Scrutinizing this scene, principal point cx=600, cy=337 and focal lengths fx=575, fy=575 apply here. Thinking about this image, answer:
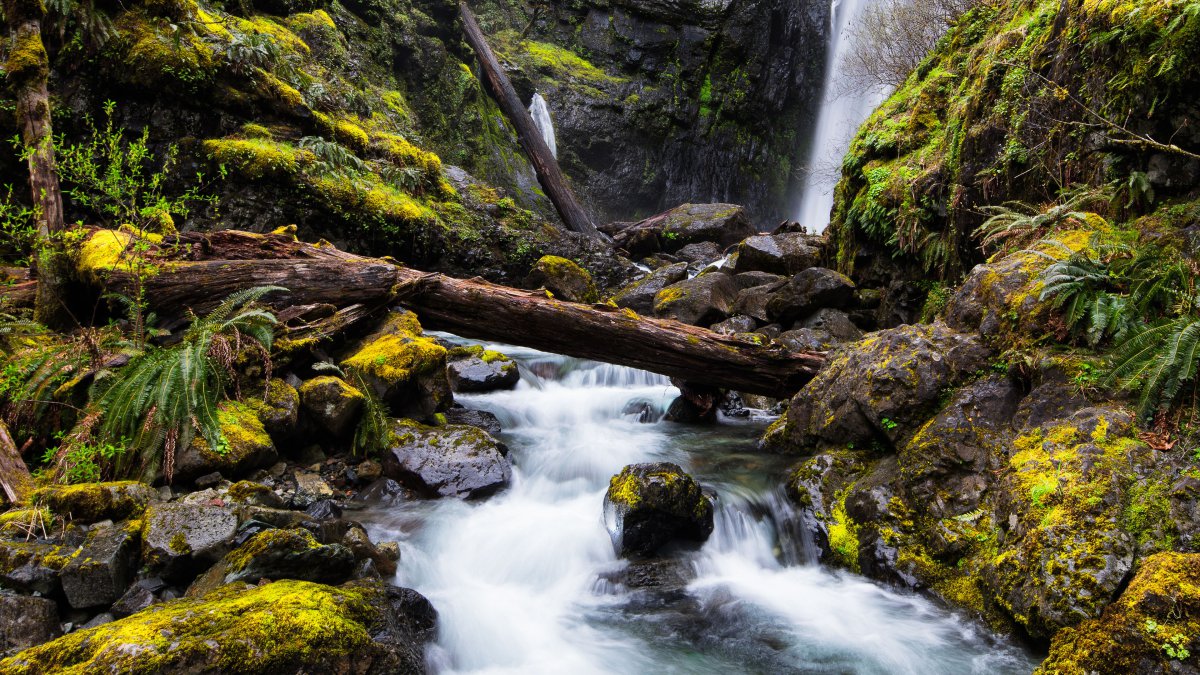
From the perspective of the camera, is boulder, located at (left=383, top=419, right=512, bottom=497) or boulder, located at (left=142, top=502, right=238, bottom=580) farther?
boulder, located at (left=383, top=419, right=512, bottom=497)

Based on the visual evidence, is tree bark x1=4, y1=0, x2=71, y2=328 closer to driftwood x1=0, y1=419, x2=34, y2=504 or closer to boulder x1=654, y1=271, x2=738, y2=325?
driftwood x1=0, y1=419, x2=34, y2=504

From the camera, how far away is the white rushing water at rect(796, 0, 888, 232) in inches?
1037

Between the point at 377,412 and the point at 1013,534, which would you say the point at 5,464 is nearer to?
the point at 377,412

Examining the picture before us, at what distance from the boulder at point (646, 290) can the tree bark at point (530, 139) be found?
198 inches

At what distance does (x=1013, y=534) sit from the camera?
12.6 ft

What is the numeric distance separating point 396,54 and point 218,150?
945cm

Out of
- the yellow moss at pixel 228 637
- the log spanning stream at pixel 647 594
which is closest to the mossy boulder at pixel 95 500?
the yellow moss at pixel 228 637

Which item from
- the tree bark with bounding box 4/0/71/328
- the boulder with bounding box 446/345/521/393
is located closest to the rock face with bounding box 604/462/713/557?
the boulder with bounding box 446/345/521/393

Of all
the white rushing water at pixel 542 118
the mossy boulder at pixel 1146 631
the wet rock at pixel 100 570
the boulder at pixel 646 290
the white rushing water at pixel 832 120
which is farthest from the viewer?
the white rushing water at pixel 832 120

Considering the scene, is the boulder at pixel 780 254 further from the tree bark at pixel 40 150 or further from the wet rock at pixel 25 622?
the wet rock at pixel 25 622

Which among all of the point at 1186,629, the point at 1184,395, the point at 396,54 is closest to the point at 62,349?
the point at 1186,629

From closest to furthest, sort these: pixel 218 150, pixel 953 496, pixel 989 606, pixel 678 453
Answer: pixel 989 606, pixel 953 496, pixel 678 453, pixel 218 150

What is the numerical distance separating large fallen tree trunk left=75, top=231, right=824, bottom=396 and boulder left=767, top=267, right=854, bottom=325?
2.94 metres

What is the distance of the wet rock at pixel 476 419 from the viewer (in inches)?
301
